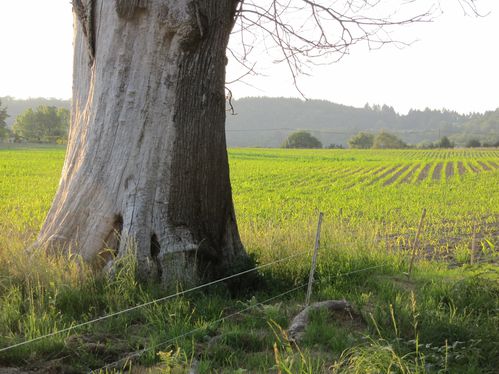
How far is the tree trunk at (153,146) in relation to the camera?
535 cm

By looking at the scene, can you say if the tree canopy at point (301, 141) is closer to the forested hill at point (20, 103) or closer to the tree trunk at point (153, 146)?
the forested hill at point (20, 103)

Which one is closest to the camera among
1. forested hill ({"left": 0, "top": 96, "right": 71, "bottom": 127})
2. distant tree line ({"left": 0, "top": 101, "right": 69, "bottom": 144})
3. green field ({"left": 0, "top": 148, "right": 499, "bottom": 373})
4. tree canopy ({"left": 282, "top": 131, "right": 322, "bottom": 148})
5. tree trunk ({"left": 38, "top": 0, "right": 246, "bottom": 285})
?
green field ({"left": 0, "top": 148, "right": 499, "bottom": 373})

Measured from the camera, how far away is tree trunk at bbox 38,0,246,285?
17.6ft

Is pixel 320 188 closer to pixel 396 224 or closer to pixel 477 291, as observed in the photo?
pixel 396 224

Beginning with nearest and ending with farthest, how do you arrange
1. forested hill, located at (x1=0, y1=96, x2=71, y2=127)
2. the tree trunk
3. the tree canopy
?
the tree trunk < the tree canopy < forested hill, located at (x1=0, y1=96, x2=71, y2=127)

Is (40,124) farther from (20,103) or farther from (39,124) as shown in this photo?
(20,103)

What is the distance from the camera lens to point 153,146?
5.47 m

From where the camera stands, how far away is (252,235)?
7.37 metres

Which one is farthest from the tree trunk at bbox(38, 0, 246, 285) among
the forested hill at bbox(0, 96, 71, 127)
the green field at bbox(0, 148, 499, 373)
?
the forested hill at bbox(0, 96, 71, 127)

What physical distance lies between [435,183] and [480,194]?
22.7 ft

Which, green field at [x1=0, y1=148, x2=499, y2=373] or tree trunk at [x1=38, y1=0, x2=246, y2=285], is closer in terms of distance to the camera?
green field at [x1=0, y1=148, x2=499, y2=373]

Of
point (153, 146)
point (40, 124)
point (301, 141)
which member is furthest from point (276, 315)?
point (301, 141)

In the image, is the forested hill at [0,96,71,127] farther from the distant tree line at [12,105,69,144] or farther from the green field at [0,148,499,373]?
the green field at [0,148,499,373]

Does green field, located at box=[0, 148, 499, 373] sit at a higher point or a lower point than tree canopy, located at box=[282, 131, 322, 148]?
lower
